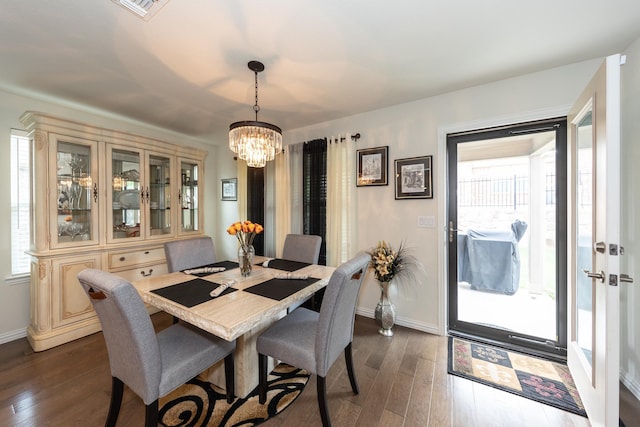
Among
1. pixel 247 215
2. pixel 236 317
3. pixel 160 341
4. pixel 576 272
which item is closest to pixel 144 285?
pixel 160 341

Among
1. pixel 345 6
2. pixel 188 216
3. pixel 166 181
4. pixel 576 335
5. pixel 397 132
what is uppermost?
pixel 345 6

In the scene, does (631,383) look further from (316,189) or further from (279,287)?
(316,189)

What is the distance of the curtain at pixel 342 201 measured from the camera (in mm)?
2875

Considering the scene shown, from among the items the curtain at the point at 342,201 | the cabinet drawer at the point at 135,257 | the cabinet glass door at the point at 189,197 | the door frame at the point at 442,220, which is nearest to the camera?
the door frame at the point at 442,220

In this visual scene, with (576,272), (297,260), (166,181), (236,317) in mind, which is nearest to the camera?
(236,317)

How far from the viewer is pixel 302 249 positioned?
99.3 inches

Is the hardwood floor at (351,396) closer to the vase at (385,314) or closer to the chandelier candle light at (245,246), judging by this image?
the vase at (385,314)

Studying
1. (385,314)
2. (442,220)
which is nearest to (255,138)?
(442,220)

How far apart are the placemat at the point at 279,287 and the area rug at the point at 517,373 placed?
4.51 ft

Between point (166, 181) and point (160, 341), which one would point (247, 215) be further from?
point (160, 341)

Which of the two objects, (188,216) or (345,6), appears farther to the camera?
(188,216)

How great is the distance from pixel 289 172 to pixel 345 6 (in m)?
2.11

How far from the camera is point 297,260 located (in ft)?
8.36

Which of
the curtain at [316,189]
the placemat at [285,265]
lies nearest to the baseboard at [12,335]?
the placemat at [285,265]
